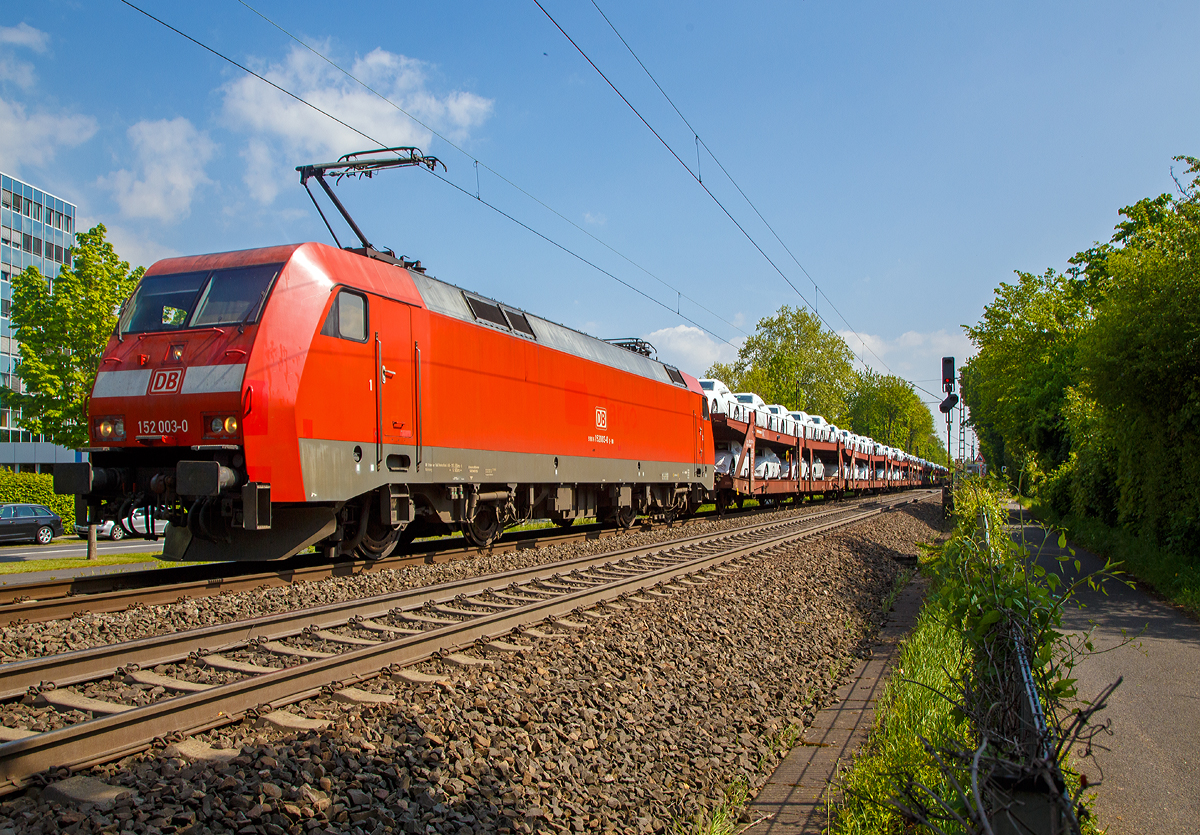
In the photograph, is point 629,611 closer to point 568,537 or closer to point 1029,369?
point 568,537

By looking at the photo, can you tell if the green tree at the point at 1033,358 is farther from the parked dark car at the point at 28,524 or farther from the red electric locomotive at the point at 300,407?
the parked dark car at the point at 28,524

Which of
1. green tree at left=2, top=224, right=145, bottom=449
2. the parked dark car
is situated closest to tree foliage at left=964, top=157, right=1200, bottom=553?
green tree at left=2, top=224, right=145, bottom=449

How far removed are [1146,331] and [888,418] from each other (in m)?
80.9

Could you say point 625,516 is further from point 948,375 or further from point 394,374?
point 948,375

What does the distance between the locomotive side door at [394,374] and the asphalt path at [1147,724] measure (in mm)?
7115

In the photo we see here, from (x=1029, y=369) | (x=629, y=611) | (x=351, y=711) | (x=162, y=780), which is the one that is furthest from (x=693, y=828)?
(x=1029, y=369)

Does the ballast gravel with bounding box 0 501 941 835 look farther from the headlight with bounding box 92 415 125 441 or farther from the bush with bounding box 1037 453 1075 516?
the bush with bounding box 1037 453 1075 516

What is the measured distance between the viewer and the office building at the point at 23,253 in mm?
45656

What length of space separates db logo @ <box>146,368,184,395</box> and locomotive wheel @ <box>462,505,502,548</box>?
16.2 feet

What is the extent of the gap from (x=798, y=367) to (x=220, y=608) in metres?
58.6

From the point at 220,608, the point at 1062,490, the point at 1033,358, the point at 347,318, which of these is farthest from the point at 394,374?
the point at 1033,358

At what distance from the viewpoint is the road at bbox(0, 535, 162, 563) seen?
17875 millimetres

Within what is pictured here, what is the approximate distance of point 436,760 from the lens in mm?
3646

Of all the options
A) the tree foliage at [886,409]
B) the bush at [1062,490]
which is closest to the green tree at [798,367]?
the tree foliage at [886,409]
